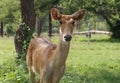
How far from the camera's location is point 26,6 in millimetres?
11516

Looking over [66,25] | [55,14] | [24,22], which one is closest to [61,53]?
[66,25]

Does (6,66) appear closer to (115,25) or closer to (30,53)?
(30,53)

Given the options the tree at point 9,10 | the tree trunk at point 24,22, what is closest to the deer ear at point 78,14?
the tree trunk at point 24,22

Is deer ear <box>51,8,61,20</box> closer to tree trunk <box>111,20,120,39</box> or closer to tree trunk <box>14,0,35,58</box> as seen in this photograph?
tree trunk <box>14,0,35,58</box>

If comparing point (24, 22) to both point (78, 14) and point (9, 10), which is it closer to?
point (78, 14)

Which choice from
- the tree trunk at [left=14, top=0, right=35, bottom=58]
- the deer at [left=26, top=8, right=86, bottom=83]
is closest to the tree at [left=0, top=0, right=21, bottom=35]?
the tree trunk at [left=14, top=0, right=35, bottom=58]

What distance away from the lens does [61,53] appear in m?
6.72

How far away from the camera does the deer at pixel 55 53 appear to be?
648cm

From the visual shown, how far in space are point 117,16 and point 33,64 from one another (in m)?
21.1

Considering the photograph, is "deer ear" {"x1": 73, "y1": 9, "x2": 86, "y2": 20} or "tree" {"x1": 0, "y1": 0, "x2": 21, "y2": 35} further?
"tree" {"x1": 0, "y1": 0, "x2": 21, "y2": 35}

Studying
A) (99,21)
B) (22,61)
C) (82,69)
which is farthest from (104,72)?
(99,21)

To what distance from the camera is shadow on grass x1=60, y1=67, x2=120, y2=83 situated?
1003 cm

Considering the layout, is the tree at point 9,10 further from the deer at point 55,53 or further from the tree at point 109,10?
the deer at point 55,53

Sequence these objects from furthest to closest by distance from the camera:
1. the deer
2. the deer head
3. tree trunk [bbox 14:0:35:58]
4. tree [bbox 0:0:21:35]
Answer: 1. tree [bbox 0:0:21:35]
2. tree trunk [bbox 14:0:35:58]
3. the deer
4. the deer head
